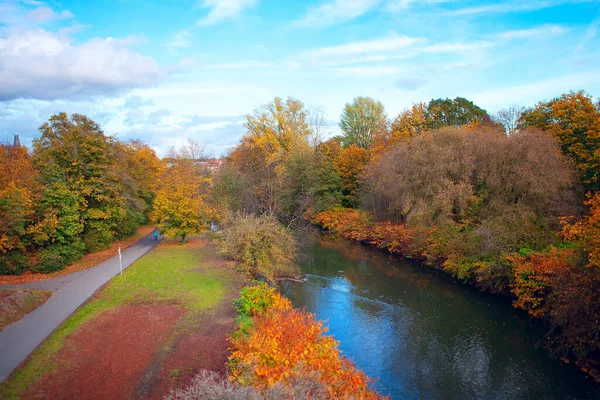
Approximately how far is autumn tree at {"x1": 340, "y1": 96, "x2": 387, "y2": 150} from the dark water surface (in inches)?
1155

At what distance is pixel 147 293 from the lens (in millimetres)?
16188

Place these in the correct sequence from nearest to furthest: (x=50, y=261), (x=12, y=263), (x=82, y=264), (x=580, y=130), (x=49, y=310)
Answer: (x=49, y=310)
(x=12, y=263)
(x=50, y=261)
(x=82, y=264)
(x=580, y=130)

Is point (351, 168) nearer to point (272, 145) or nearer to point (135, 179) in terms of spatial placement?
point (272, 145)

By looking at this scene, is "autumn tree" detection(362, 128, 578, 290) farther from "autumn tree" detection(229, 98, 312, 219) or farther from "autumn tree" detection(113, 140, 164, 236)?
"autumn tree" detection(113, 140, 164, 236)

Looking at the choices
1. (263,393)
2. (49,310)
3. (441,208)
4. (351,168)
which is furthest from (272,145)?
(263,393)

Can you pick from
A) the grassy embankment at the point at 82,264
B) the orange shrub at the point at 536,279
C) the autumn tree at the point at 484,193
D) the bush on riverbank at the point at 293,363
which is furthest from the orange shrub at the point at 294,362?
the grassy embankment at the point at 82,264

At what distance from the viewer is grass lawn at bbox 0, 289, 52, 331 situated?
12.8 meters

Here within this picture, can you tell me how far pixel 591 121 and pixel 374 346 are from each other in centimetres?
1859

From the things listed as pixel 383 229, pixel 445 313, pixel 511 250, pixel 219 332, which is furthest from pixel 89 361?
pixel 383 229

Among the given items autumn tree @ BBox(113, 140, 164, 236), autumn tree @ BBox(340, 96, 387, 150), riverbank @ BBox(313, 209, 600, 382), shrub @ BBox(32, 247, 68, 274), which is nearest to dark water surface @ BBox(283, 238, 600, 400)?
riverbank @ BBox(313, 209, 600, 382)

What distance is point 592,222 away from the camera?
516 inches

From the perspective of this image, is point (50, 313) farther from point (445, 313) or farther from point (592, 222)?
point (592, 222)

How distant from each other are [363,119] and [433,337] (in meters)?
38.7

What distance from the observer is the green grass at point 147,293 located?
9.88 meters
